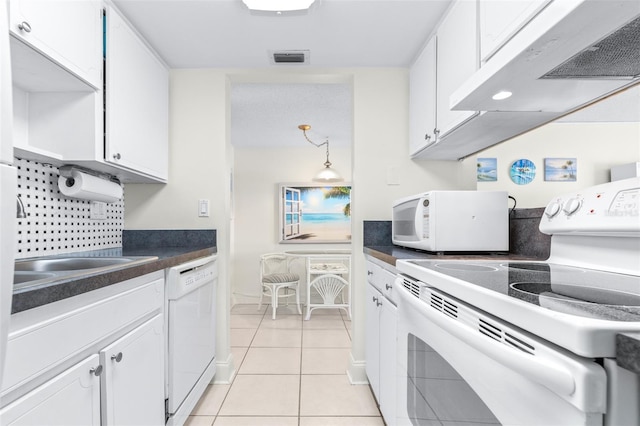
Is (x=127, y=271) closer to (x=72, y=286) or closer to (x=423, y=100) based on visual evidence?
(x=72, y=286)

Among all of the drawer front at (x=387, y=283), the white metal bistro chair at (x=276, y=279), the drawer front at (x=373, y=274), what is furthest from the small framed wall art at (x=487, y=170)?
the white metal bistro chair at (x=276, y=279)

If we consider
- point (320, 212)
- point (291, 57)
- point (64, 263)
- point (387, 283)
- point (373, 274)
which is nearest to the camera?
point (64, 263)

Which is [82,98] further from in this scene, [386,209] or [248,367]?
[248,367]

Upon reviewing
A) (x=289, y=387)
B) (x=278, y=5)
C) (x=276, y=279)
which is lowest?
(x=289, y=387)

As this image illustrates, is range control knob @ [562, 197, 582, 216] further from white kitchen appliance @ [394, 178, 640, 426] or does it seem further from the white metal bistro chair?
the white metal bistro chair

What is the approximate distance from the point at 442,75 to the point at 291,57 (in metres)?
0.93

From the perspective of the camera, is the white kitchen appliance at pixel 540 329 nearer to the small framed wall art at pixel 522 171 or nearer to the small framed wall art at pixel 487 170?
the small framed wall art at pixel 522 171

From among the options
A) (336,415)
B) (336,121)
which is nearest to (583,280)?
(336,415)

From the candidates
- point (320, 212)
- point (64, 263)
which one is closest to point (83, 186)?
point (64, 263)

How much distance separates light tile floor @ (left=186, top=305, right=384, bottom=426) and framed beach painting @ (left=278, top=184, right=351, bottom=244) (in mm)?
1843

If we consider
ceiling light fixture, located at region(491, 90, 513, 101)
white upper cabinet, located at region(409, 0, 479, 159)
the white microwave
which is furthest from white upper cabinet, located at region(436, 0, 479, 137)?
the white microwave

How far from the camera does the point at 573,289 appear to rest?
722mm

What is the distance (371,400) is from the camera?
6.61 ft

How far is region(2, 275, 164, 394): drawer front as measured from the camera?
71cm
